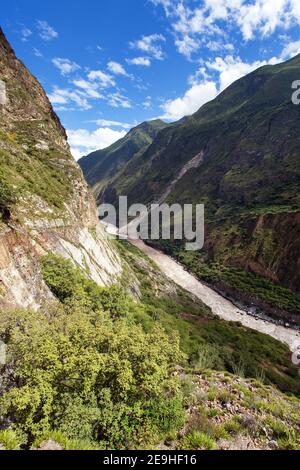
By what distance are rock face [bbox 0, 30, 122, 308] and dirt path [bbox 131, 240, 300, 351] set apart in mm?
35911

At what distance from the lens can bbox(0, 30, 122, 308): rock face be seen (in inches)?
868

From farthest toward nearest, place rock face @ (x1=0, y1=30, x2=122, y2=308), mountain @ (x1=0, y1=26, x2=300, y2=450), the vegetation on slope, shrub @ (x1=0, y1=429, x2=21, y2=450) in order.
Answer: rock face @ (x1=0, y1=30, x2=122, y2=308)
mountain @ (x1=0, y1=26, x2=300, y2=450)
the vegetation on slope
shrub @ (x1=0, y1=429, x2=21, y2=450)

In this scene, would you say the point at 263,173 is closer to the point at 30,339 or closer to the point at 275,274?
the point at 275,274

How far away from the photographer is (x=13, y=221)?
24.5m

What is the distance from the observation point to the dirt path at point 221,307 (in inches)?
2650

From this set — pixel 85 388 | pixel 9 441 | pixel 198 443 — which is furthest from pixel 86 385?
pixel 198 443

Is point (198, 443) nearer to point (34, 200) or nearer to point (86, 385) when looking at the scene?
point (86, 385)

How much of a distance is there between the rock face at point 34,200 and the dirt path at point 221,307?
35.9m

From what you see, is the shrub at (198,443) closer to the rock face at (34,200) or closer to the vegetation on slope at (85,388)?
the vegetation on slope at (85,388)

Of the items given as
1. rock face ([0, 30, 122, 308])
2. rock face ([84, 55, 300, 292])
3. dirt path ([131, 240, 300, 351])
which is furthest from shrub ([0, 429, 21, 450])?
rock face ([84, 55, 300, 292])

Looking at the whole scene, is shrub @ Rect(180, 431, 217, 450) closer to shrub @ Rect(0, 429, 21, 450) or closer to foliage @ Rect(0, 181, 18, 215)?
shrub @ Rect(0, 429, 21, 450)
